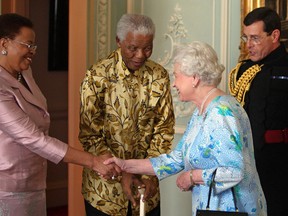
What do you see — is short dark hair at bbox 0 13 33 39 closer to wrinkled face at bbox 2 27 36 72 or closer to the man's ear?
wrinkled face at bbox 2 27 36 72

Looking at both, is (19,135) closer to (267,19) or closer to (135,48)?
(135,48)

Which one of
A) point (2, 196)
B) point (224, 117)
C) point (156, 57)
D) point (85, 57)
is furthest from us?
point (156, 57)

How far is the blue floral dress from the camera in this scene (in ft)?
7.08

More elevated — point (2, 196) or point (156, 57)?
point (156, 57)

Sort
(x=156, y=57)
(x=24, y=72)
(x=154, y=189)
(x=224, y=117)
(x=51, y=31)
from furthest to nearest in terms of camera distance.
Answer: (x=51, y=31)
(x=156, y=57)
(x=154, y=189)
(x=24, y=72)
(x=224, y=117)

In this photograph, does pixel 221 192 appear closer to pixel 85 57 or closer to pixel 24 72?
pixel 24 72

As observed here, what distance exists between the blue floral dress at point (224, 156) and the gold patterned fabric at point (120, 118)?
1.64 ft

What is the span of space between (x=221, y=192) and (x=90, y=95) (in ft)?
2.91

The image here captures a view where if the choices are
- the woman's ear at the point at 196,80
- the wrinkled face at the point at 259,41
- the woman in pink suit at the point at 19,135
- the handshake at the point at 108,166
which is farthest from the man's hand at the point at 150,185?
the wrinkled face at the point at 259,41

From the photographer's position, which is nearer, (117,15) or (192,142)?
(192,142)

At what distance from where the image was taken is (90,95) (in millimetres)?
2785

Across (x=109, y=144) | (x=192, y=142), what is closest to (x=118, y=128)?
(x=109, y=144)

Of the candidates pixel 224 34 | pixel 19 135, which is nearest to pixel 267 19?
pixel 224 34

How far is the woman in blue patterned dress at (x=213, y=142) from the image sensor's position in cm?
216
